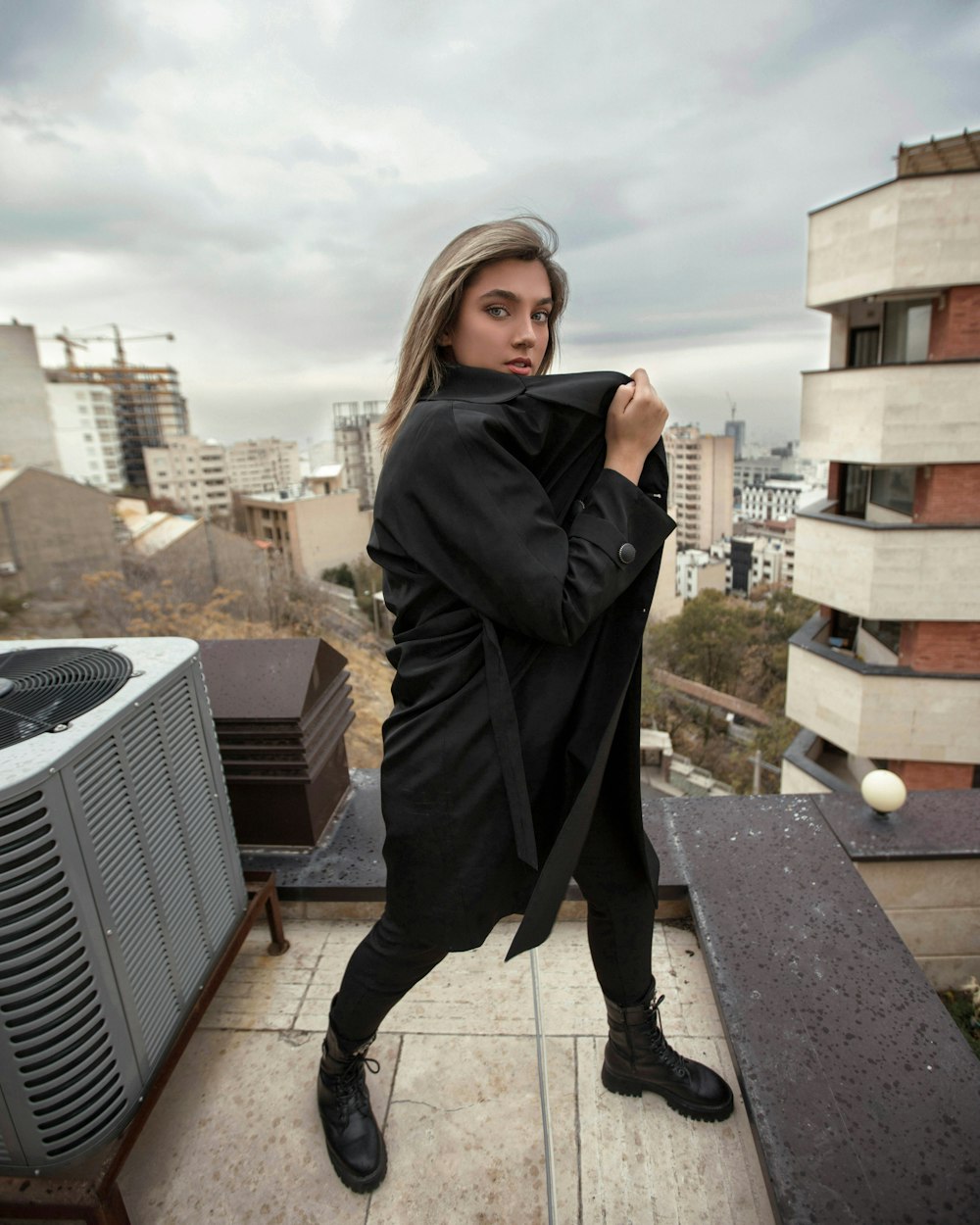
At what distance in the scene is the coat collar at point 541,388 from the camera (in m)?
0.99

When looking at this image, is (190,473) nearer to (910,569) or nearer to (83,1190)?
(910,569)

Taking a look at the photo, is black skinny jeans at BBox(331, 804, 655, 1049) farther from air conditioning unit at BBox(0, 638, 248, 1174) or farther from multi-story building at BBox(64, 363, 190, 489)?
multi-story building at BBox(64, 363, 190, 489)

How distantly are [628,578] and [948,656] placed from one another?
47.6ft

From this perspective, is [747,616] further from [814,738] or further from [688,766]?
[814,738]

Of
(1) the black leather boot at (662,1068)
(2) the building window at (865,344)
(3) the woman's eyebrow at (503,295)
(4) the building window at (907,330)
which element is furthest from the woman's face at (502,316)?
(2) the building window at (865,344)

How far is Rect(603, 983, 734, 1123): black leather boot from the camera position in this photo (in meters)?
1.34

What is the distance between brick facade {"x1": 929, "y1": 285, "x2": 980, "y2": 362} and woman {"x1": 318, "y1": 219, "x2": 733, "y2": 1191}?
13731 millimetres

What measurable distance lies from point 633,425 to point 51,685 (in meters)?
1.08

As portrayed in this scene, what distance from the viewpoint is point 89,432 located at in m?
38.2

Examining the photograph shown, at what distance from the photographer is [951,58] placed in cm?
717

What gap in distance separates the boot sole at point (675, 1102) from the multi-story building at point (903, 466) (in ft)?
41.9

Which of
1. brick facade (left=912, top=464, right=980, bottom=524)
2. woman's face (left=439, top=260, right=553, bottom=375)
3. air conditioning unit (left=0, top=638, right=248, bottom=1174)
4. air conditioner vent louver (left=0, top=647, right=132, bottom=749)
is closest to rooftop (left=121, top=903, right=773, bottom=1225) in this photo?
air conditioning unit (left=0, top=638, right=248, bottom=1174)

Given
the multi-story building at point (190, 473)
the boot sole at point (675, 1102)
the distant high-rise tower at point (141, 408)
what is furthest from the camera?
the distant high-rise tower at point (141, 408)

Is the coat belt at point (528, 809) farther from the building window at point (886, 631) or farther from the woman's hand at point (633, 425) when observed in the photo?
the building window at point (886, 631)
